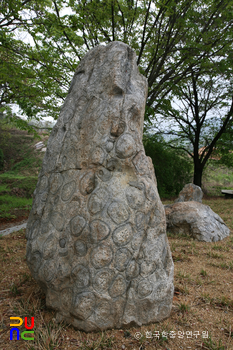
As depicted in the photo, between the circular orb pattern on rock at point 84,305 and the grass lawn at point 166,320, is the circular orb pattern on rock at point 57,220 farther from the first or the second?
the grass lawn at point 166,320

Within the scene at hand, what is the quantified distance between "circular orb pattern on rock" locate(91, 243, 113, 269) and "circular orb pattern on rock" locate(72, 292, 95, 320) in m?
0.23

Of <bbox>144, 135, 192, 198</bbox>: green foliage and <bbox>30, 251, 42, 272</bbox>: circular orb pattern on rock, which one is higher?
<bbox>144, 135, 192, 198</bbox>: green foliage

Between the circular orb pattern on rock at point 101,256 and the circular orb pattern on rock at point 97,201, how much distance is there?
0.29m

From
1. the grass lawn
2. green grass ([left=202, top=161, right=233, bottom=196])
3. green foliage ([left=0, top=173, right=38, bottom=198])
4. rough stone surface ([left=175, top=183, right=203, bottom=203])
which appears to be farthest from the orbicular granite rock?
green grass ([left=202, top=161, right=233, bottom=196])

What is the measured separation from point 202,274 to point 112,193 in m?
1.93

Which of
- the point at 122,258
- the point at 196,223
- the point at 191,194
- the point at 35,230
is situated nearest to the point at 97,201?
the point at 122,258

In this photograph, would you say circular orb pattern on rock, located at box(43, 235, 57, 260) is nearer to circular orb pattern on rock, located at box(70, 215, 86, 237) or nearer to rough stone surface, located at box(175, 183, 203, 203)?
circular orb pattern on rock, located at box(70, 215, 86, 237)

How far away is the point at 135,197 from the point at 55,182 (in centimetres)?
77

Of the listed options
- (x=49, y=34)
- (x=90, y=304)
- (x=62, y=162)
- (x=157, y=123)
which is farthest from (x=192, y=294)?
(x=157, y=123)

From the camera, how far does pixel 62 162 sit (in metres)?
2.43

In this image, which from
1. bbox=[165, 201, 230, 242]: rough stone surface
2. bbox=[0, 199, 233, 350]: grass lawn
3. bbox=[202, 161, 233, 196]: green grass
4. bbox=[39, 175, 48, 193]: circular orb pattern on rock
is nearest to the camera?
bbox=[0, 199, 233, 350]: grass lawn

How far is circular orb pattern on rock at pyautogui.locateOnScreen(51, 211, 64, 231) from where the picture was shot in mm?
2258

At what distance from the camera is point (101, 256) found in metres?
2.04

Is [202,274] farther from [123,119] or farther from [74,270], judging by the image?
[123,119]
